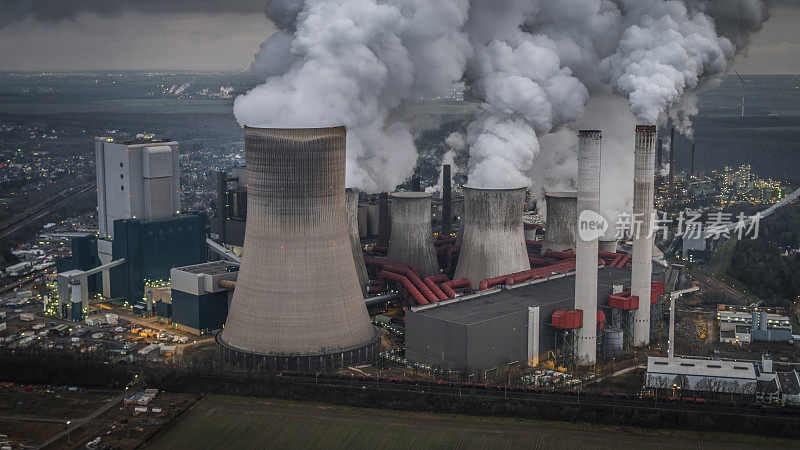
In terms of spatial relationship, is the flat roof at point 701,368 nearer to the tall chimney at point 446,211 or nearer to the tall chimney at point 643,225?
the tall chimney at point 643,225

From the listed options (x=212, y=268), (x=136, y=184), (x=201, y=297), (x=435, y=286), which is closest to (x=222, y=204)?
(x=136, y=184)

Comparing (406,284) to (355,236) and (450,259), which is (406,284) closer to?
(355,236)

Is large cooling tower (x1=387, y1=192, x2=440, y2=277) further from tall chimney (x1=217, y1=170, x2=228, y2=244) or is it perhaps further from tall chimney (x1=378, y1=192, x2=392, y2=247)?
tall chimney (x1=217, y1=170, x2=228, y2=244)

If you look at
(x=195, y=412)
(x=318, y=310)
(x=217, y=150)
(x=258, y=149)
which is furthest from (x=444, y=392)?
(x=217, y=150)

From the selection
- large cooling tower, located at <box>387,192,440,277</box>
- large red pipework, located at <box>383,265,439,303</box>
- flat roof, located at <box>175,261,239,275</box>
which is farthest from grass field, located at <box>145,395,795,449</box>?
large cooling tower, located at <box>387,192,440,277</box>

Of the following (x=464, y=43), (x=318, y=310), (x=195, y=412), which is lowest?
(x=195, y=412)

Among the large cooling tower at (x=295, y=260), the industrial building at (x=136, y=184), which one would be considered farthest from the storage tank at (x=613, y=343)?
the industrial building at (x=136, y=184)

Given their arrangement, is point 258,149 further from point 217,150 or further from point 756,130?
point 756,130
